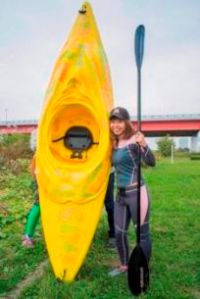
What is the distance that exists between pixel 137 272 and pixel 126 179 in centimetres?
77

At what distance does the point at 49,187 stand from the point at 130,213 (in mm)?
754

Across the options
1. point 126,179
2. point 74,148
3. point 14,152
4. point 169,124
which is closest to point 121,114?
point 126,179

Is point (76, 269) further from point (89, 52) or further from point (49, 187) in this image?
point (89, 52)

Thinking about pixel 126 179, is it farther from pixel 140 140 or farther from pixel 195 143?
pixel 195 143

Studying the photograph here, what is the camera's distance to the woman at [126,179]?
3994mm

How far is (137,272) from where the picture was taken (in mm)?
3838

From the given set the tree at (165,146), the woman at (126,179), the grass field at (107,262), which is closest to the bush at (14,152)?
the grass field at (107,262)

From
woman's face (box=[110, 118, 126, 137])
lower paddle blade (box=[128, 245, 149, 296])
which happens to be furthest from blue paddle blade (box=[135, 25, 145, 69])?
lower paddle blade (box=[128, 245, 149, 296])

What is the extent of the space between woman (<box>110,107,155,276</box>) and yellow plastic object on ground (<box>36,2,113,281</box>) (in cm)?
20

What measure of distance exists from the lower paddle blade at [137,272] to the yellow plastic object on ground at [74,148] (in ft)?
1.69

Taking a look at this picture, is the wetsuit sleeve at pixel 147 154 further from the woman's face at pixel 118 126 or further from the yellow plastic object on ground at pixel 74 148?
the yellow plastic object on ground at pixel 74 148

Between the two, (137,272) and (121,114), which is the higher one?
(121,114)

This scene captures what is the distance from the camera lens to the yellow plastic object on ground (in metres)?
4.15

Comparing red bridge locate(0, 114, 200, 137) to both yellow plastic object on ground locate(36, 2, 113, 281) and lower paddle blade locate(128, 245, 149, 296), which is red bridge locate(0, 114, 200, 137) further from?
lower paddle blade locate(128, 245, 149, 296)
